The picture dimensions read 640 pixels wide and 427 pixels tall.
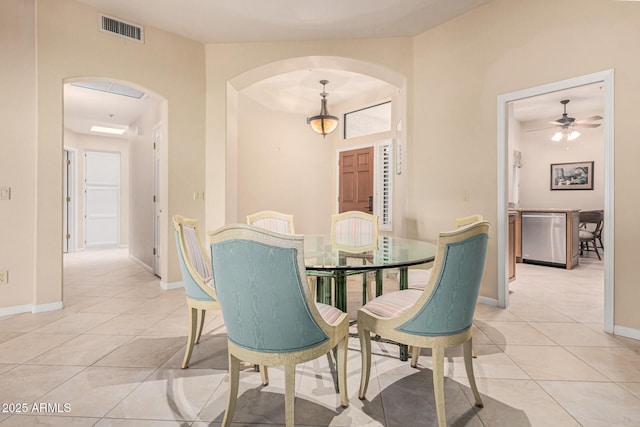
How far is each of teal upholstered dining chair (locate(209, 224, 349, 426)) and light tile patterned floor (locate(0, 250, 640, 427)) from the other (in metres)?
0.44

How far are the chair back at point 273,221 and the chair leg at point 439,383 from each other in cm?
207

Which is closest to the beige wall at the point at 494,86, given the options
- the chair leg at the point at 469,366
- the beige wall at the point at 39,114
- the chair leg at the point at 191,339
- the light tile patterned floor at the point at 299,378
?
the light tile patterned floor at the point at 299,378

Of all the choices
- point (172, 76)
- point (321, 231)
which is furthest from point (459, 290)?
point (321, 231)

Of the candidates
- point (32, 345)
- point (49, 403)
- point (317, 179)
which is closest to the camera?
point (49, 403)

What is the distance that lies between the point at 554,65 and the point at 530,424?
2.95m

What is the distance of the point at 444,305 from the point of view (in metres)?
1.51

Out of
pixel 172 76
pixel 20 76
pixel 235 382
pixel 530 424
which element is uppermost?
pixel 172 76

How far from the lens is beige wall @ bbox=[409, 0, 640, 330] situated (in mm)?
2631

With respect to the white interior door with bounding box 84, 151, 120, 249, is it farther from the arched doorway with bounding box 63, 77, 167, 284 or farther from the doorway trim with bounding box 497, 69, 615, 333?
the doorway trim with bounding box 497, 69, 615, 333

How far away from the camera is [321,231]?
22.9ft

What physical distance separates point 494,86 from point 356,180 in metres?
3.38

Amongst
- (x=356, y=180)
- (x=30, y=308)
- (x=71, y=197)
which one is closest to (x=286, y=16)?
(x=356, y=180)

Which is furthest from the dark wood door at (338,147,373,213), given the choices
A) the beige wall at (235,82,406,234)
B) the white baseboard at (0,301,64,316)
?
the white baseboard at (0,301,64,316)

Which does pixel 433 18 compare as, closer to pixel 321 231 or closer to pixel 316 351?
pixel 316 351
